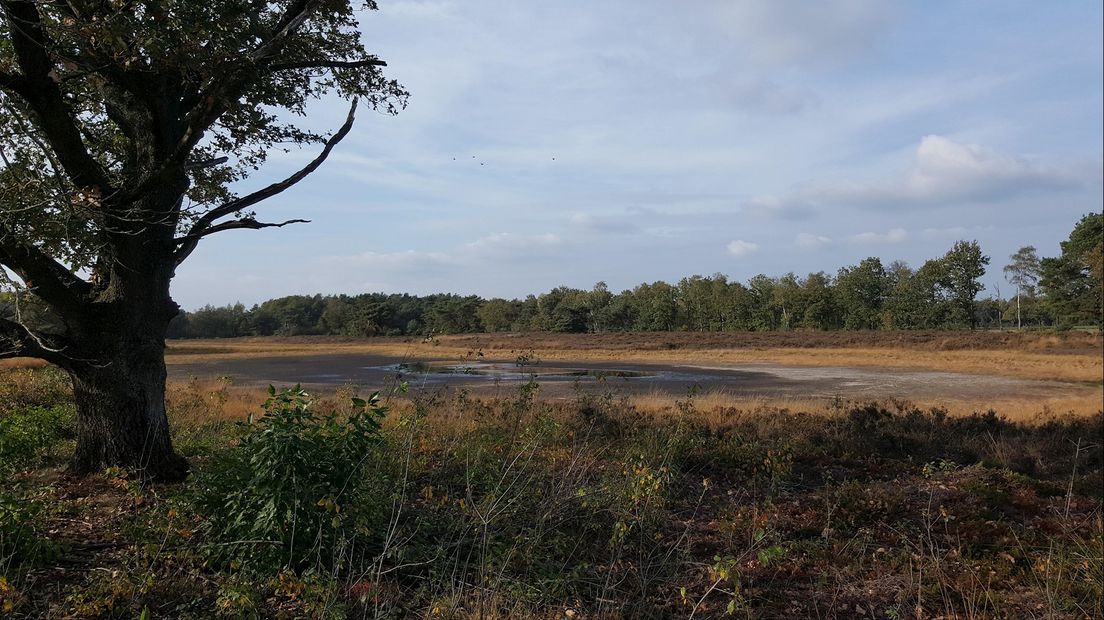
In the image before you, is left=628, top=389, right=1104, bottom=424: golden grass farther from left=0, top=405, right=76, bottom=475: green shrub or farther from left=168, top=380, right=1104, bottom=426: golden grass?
left=0, top=405, right=76, bottom=475: green shrub

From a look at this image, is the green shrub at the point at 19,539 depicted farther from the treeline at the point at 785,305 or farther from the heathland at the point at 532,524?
the treeline at the point at 785,305

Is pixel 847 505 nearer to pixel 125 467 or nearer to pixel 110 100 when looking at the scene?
pixel 125 467

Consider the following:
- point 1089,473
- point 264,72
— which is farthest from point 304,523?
point 1089,473

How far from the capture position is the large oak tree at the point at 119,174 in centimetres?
594

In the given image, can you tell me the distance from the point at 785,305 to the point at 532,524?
84961 mm

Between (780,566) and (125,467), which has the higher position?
(125,467)

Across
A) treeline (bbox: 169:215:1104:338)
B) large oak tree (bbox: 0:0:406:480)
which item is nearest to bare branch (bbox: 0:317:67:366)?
large oak tree (bbox: 0:0:406:480)

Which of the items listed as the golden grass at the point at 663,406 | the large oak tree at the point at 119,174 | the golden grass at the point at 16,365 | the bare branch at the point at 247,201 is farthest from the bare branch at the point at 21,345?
the golden grass at the point at 16,365

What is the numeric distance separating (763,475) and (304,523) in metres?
6.56

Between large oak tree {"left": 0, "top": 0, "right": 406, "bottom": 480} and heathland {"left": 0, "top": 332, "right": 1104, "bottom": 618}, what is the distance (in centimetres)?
94

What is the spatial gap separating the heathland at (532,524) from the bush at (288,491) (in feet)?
0.06

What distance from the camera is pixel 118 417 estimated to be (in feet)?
22.4

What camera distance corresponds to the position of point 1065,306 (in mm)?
65375

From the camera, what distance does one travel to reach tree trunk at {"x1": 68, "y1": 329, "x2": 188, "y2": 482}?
6.79m
